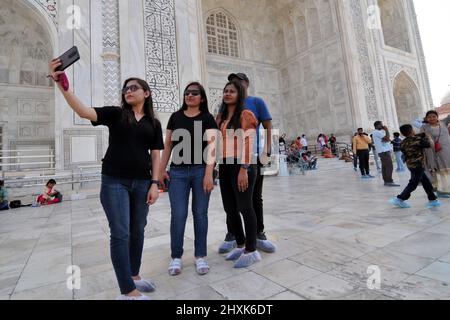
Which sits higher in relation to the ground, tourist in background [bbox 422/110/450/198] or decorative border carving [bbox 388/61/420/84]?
decorative border carving [bbox 388/61/420/84]

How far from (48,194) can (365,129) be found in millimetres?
14612

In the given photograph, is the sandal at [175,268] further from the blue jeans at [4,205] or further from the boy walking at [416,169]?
the blue jeans at [4,205]

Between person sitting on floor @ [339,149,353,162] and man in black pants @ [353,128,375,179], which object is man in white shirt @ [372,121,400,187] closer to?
man in black pants @ [353,128,375,179]

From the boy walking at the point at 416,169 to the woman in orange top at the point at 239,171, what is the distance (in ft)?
8.33

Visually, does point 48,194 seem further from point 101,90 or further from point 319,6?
point 319,6

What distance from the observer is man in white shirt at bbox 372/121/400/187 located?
5.43 m

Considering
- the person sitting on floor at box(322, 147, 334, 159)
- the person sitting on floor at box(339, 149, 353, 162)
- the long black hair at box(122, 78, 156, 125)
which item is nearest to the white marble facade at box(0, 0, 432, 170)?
the person sitting on floor at box(322, 147, 334, 159)

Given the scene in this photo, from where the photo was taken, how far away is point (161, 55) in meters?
9.67

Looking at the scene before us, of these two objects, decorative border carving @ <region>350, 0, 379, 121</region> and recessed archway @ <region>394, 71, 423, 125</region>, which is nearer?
decorative border carving @ <region>350, 0, 379, 121</region>

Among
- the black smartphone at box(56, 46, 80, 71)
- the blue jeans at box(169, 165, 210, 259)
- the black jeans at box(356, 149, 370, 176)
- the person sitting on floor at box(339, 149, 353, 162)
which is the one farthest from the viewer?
the person sitting on floor at box(339, 149, 353, 162)

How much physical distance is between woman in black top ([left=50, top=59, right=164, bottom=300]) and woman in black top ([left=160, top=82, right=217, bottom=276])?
249 mm

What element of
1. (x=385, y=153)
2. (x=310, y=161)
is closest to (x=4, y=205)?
(x=385, y=153)

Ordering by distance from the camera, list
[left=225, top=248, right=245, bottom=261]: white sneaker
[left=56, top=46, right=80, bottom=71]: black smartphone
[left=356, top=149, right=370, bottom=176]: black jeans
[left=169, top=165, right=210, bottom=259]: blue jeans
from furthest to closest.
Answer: [left=356, top=149, right=370, bottom=176]: black jeans → [left=225, top=248, right=245, bottom=261]: white sneaker → [left=169, top=165, right=210, bottom=259]: blue jeans → [left=56, top=46, right=80, bottom=71]: black smartphone

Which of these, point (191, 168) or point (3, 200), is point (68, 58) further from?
point (3, 200)
